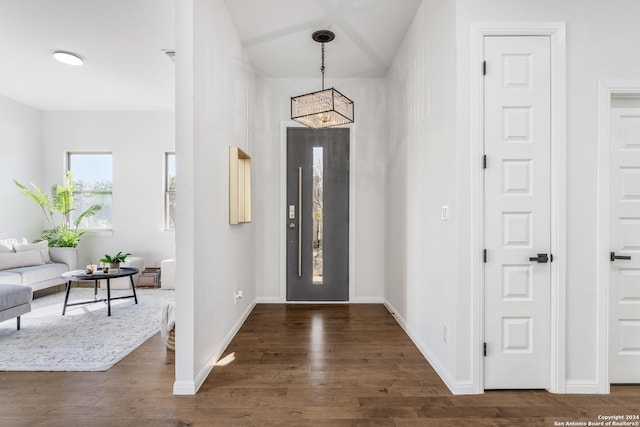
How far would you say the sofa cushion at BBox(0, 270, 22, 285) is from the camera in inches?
163

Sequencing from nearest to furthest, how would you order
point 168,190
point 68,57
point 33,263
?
1. point 68,57
2. point 33,263
3. point 168,190

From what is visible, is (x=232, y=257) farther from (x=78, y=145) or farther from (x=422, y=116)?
(x=78, y=145)

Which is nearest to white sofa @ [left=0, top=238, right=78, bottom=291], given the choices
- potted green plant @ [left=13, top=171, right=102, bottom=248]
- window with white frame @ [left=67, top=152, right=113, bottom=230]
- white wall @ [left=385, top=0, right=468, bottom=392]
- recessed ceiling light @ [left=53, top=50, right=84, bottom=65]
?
potted green plant @ [left=13, top=171, right=102, bottom=248]

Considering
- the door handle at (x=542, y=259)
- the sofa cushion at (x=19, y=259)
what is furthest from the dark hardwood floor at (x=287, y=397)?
the sofa cushion at (x=19, y=259)

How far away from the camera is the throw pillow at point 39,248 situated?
479 cm

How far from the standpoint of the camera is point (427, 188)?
279 centimetres

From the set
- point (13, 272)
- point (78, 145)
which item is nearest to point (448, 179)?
point (13, 272)

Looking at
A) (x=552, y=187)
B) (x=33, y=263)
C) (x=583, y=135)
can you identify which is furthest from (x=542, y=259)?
(x=33, y=263)

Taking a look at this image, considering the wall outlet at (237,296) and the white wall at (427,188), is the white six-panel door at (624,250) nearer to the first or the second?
the white wall at (427,188)

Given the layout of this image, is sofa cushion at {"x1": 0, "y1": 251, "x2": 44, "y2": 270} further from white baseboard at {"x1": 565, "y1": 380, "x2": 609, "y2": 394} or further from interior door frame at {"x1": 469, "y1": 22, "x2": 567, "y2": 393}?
white baseboard at {"x1": 565, "y1": 380, "x2": 609, "y2": 394}

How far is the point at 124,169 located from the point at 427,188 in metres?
5.59

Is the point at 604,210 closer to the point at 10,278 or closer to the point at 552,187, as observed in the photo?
the point at 552,187

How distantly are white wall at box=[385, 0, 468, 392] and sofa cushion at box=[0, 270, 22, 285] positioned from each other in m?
4.95

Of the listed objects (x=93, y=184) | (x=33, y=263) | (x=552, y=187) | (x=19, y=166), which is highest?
(x=19, y=166)
